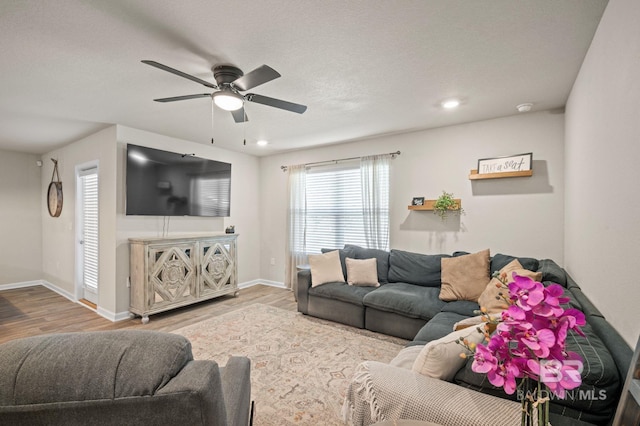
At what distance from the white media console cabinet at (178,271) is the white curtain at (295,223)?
3.30ft

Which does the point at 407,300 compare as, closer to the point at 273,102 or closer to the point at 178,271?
the point at 273,102

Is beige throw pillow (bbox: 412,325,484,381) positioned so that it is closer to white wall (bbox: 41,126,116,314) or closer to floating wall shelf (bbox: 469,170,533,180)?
floating wall shelf (bbox: 469,170,533,180)

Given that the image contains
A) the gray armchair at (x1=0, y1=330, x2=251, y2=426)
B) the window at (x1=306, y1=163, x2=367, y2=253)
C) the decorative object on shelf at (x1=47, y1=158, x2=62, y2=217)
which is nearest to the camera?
the gray armchair at (x1=0, y1=330, x2=251, y2=426)

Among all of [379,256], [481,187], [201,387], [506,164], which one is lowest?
[379,256]

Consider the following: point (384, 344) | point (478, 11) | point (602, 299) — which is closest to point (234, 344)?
point (384, 344)

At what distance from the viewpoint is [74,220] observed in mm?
4758

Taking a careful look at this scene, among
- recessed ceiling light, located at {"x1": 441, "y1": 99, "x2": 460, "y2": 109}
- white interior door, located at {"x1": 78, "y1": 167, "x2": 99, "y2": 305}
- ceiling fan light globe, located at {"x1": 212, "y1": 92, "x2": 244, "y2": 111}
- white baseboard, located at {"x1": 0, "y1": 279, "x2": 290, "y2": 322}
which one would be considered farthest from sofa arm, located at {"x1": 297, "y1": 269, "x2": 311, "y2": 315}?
white interior door, located at {"x1": 78, "y1": 167, "x2": 99, "y2": 305}

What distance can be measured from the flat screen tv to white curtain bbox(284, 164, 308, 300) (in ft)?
3.69

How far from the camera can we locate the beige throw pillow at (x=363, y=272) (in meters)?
3.80

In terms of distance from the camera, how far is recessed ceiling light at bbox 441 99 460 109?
302 cm

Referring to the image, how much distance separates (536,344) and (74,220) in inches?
240

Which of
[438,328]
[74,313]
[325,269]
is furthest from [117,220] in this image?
[438,328]

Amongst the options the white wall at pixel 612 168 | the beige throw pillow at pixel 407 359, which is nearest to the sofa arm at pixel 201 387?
the beige throw pillow at pixel 407 359

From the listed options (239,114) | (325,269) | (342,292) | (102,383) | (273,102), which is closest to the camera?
(102,383)
